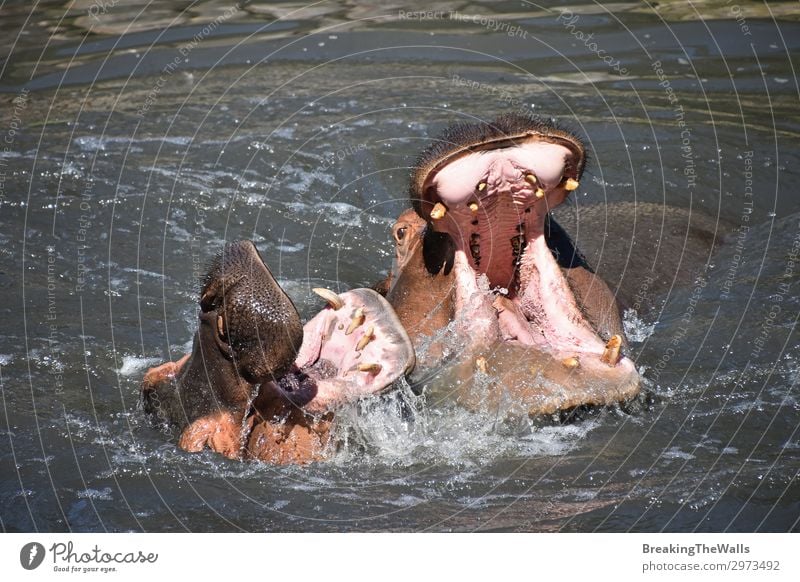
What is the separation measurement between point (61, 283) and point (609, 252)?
8.87 feet

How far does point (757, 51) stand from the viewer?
9.23 m

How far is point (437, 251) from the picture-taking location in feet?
14.6

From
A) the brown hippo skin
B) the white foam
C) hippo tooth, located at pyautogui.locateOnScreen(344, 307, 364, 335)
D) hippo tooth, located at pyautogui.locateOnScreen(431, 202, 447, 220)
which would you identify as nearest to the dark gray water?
the white foam

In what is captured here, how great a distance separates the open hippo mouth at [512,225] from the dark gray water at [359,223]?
0.30 m

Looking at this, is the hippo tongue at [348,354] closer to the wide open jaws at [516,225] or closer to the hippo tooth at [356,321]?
the hippo tooth at [356,321]

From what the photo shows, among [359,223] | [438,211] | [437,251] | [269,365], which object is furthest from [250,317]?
[359,223]

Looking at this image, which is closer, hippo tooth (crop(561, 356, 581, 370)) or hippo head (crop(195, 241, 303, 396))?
hippo head (crop(195, 241, 303, 396))

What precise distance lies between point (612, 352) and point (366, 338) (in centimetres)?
83

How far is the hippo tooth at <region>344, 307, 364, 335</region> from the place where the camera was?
4.01 metres

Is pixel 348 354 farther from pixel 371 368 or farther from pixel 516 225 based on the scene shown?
pixel 516 225

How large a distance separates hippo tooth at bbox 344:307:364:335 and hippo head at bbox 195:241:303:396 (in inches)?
14.1

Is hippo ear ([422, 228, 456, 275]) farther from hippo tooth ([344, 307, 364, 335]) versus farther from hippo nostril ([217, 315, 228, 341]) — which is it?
hippo nostril ([217, 315, 228, 341])
